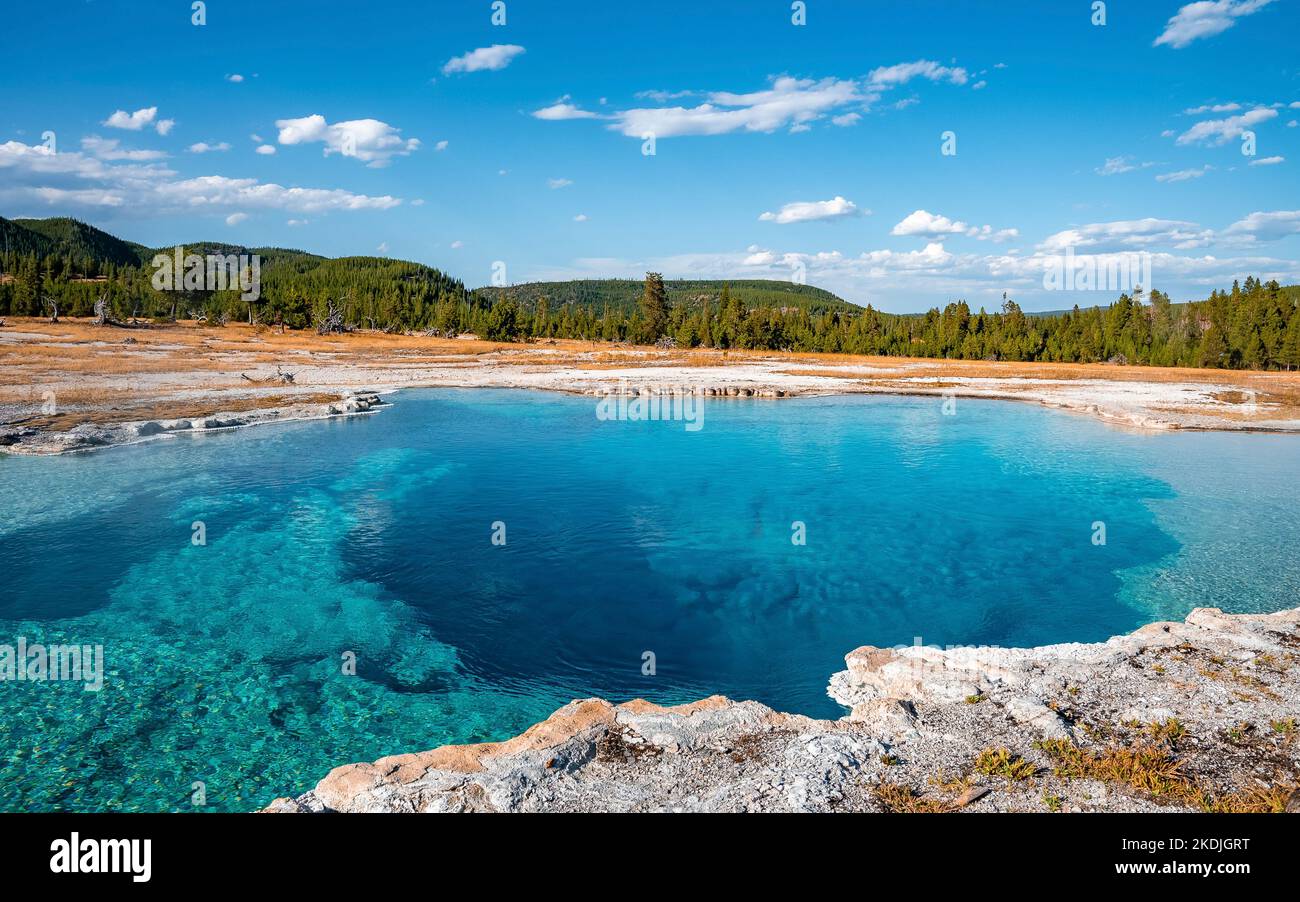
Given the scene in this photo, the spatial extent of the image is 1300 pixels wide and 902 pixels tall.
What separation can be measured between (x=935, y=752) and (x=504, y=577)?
1187 cm

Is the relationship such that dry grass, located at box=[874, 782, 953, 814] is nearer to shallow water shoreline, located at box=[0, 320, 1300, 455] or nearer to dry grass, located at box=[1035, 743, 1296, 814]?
dry grass, located at box=[1035, 743, 1296, 814]

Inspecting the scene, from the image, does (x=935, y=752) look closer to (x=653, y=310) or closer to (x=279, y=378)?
(x=279, y=378)

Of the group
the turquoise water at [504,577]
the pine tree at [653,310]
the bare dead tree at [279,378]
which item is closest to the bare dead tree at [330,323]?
the pine tree at [653,310]

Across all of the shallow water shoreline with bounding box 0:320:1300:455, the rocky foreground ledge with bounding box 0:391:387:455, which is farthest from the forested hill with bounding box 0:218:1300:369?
the rocky foreground ledge with bounding box 0:391:387:455

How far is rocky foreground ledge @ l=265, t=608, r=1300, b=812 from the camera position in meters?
7.90

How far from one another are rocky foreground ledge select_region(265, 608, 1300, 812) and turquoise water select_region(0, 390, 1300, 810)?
7.34 feet

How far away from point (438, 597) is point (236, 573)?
5.69 metres

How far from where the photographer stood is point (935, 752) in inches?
349

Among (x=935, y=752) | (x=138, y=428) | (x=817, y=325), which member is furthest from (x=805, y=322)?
(x=935, y=752)

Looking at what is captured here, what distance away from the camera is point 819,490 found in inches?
1085

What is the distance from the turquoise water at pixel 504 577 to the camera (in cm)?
1158

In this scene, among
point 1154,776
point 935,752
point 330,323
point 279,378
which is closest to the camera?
point 1154,776

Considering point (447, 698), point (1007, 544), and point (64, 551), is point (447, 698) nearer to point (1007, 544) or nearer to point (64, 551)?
point (64, 551)
